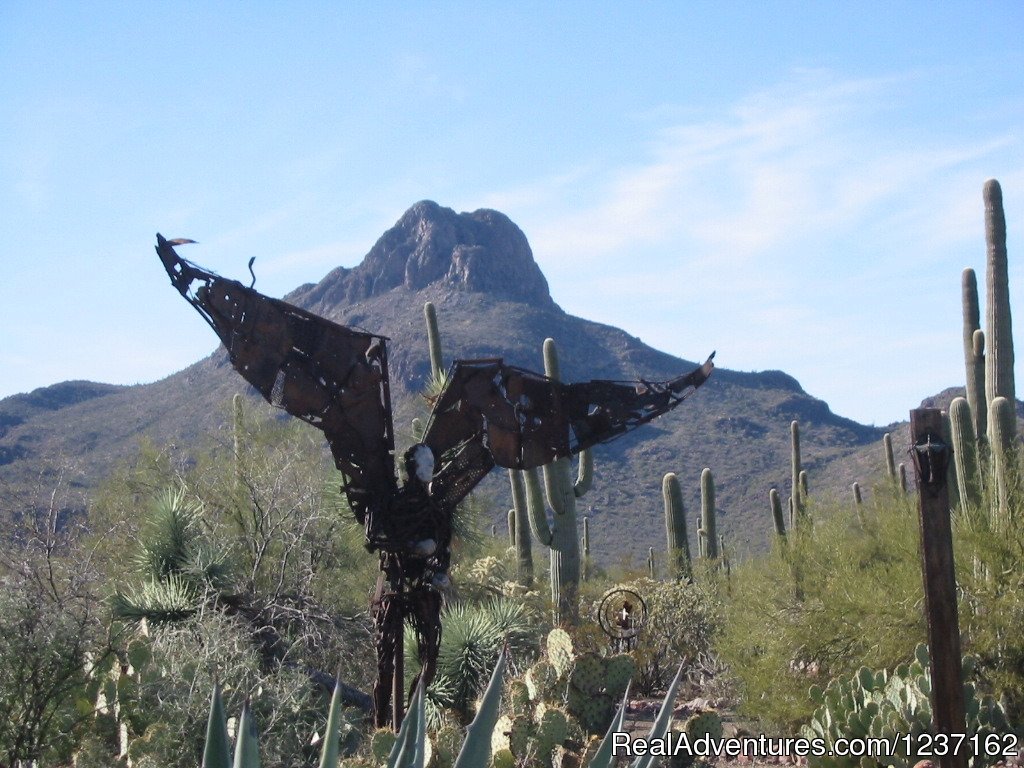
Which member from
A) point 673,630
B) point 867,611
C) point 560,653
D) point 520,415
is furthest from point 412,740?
point 673,630

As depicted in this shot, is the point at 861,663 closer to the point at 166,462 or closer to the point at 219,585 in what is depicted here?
the point at 219,585

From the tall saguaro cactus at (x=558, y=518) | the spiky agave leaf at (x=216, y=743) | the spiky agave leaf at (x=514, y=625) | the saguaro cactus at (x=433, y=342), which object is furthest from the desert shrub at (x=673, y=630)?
the spiky agave leaf at (x=216, y=743)

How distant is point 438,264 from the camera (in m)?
77.4

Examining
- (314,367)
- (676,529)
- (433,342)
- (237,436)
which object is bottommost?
(676,529)

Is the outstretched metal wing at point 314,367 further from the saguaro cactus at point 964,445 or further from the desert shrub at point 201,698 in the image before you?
the saguaro cactus at point 964,445

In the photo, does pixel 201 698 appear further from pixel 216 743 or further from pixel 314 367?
pixel 216 743

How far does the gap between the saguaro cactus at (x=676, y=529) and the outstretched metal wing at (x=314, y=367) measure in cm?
1020

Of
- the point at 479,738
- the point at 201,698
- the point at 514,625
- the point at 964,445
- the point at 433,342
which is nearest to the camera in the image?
the point at 479,738

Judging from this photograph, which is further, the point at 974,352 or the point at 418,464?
the point at 974,352

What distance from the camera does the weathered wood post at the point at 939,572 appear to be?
237 inches

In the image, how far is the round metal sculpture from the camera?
11867 millimetres

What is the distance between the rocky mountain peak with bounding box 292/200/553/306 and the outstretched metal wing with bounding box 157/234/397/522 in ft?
216

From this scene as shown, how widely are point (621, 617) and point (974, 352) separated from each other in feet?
20.1

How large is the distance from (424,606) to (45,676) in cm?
311
